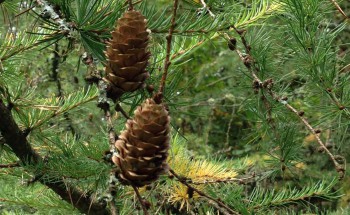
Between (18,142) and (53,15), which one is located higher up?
(53,15)

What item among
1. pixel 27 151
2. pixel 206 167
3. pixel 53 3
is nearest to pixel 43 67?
pixel 206 167

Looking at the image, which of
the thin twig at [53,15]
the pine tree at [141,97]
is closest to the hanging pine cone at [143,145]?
the pine tree at [141,97]

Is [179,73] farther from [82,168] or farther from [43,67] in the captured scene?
[43,67]

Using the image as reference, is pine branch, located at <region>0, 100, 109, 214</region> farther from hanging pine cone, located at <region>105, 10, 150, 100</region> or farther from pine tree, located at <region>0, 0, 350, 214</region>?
hanging pine cone, located at <region>105, 10, 150, 100</region>

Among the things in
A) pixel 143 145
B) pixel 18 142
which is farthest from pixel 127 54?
pixel 18 142

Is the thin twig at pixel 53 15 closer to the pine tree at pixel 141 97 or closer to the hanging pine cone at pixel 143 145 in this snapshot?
the pine tree at pixel 141 97

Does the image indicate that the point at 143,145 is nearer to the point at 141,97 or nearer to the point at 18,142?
the point at 141,97
